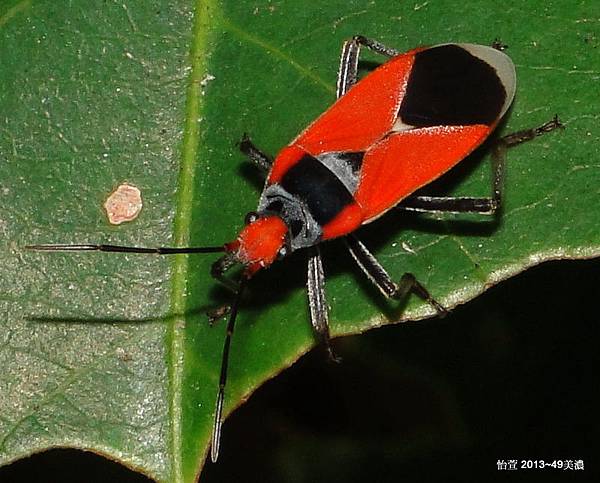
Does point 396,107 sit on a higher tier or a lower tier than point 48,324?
higher

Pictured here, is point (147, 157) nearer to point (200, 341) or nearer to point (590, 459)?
point (200, 341)

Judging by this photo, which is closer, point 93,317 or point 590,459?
point 93,317

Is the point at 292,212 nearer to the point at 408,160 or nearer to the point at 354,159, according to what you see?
the point at 354,159

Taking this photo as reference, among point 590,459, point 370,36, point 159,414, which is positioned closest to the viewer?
point 159,414

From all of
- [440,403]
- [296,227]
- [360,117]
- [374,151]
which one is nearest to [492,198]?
[374,151]

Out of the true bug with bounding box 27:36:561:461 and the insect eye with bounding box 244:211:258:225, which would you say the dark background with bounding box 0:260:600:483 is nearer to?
the true bug with bounding box 27:36:561:461

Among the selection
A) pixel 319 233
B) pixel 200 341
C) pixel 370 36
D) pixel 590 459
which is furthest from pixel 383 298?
pixel 590 459
